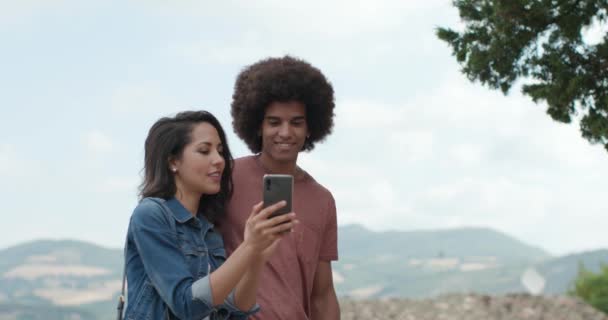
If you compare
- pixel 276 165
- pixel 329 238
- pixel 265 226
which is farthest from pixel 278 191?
pixel 329 238

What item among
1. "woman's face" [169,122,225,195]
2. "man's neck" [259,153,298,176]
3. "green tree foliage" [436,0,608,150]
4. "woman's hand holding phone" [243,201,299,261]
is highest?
"green tree foliage" [436,0,608,150]

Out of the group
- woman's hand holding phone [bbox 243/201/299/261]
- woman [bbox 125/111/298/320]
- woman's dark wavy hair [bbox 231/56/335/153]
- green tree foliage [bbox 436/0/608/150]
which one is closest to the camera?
woman's hand holding phone [bbox 243/201/299/261]

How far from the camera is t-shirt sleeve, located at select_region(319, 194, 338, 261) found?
4.36m

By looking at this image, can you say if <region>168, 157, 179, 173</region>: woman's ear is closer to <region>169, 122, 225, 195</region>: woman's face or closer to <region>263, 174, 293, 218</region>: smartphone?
<region>169, 122, 225, 195</region>: woman's face

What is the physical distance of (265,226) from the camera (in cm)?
292

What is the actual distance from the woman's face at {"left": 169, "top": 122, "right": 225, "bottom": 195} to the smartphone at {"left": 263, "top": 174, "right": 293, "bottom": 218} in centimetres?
36

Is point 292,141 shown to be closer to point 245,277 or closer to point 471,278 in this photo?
point 245,277

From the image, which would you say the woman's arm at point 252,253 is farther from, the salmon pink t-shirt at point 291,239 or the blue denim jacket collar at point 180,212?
the salmon pink t-shirt at point 291,239

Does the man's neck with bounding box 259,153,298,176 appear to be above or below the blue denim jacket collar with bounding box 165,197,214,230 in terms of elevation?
above

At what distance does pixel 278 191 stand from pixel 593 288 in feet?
48.2

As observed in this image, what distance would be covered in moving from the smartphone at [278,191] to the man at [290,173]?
0.85 metres

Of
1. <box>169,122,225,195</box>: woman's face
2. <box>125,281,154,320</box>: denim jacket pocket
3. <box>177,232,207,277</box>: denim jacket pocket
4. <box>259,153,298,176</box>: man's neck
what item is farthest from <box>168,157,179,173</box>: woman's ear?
<box>259,153,298,176</box>: man's neck

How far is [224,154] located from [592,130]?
16.5 ft

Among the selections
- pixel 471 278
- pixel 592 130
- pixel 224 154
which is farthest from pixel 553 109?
pixel 471 278
